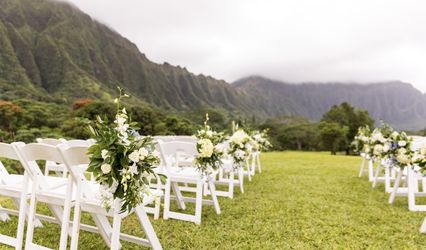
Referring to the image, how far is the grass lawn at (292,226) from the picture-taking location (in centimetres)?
304

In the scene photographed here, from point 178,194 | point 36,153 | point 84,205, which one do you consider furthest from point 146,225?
point 178,194

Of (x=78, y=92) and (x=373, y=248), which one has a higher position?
(x=78, y=92)

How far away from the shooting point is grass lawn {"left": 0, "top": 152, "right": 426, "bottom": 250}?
304cm

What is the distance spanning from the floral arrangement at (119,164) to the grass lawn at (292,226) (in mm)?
1142

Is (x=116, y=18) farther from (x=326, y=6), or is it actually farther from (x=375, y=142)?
(x=375, y=142)

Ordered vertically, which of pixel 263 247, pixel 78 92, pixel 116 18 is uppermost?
pixel 116 18

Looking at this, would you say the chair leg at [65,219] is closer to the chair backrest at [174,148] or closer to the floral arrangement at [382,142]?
the chair backrest at [174,148]

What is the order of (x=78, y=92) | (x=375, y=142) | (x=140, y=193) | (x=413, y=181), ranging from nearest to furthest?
(x=140, y=193), (x=413, y=181), (x=375, y=142), (x=78, y=92)

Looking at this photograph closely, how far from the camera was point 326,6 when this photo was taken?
44.0 m

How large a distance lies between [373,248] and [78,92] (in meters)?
55.8

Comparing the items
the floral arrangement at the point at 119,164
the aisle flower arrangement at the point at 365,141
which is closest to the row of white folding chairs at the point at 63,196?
the floral arrangement at the point at 119,164

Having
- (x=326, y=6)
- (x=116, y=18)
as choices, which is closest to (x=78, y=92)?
(x=326, y=6)

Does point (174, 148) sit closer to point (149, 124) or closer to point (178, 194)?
point (178, 194)

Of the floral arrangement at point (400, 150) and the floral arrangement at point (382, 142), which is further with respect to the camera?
the floral arrangement at point (382, 142)
